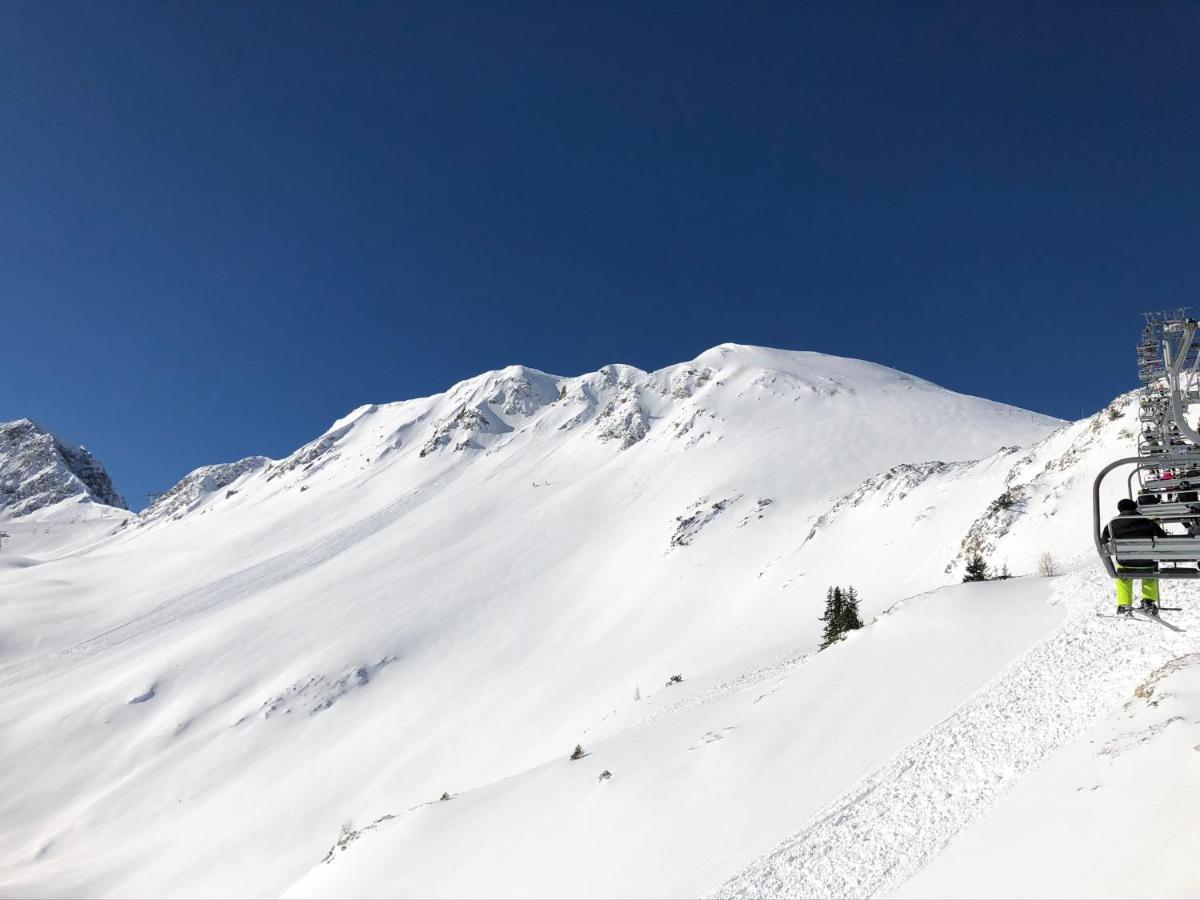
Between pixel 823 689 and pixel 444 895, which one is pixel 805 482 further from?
pixel 444 895

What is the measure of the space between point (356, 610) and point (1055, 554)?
68.2 meters

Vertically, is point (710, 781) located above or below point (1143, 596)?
below

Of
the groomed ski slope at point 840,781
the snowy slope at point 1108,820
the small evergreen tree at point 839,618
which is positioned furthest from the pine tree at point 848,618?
the snowy slope at point 1108,820

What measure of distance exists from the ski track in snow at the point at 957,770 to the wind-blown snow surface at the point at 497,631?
893mm

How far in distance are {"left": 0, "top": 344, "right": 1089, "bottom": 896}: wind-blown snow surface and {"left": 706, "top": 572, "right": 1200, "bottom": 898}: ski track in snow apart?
0.89m

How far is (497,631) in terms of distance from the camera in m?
67.8

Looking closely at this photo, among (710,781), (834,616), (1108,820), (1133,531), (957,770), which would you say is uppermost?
(1133,531)

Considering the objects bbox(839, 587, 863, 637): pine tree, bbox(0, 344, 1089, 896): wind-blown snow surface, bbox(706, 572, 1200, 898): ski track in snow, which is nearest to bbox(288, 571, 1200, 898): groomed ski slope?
bbox(706, 572, 1200, 898): ski track in snow

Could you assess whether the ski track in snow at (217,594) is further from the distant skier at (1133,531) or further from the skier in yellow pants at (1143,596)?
the distant skier at (1133,531)

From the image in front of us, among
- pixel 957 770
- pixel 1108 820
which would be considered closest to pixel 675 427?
pixel 957 770

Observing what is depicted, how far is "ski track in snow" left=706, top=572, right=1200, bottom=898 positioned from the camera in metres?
11.6

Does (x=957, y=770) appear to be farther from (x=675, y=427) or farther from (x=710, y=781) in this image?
(x=675, y=427)

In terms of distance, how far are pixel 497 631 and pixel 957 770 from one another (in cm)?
5874

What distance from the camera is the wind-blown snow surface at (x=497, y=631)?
71.3 feet
